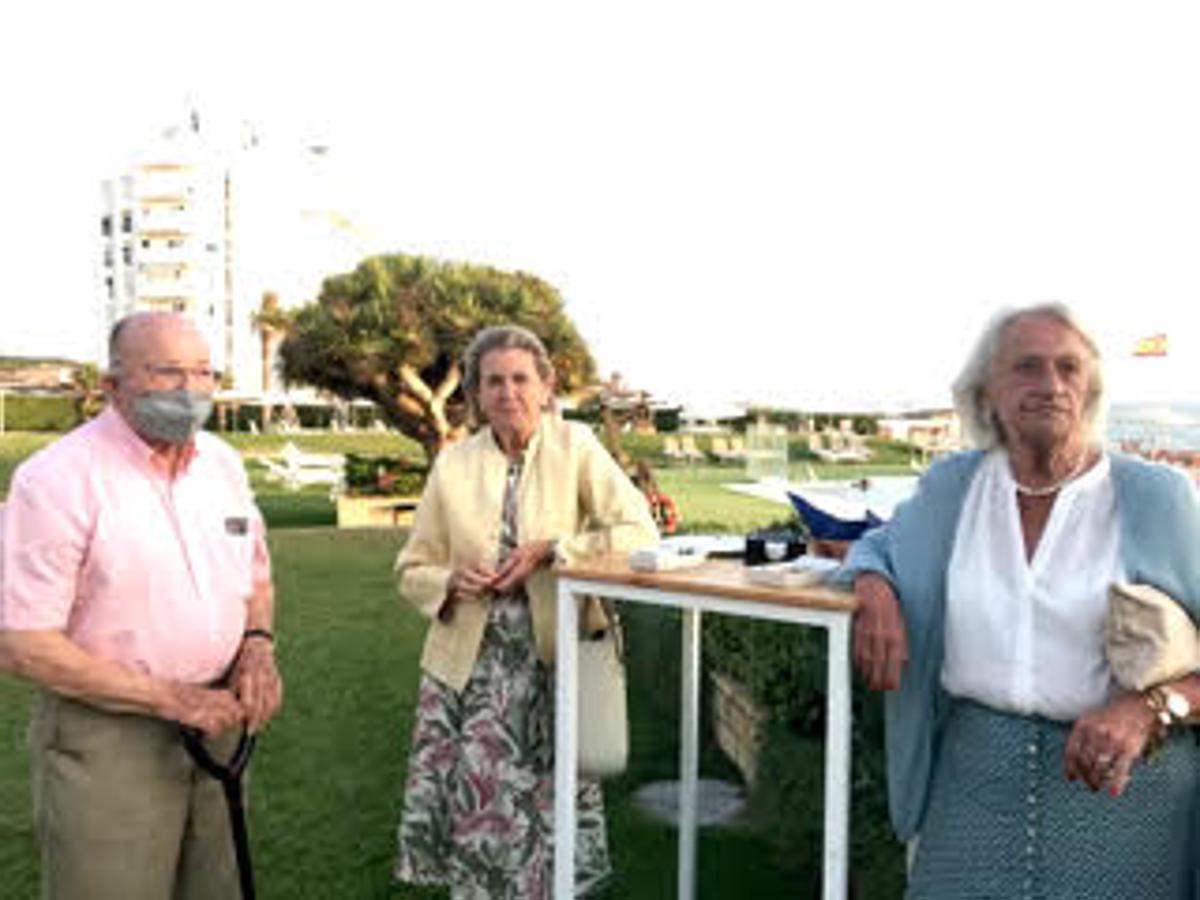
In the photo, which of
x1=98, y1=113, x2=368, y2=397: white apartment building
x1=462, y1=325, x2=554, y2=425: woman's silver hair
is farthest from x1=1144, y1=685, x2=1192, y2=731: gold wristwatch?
x1=98, y1=113, x2=368, y2=397: white apartment building

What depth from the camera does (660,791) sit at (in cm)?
500

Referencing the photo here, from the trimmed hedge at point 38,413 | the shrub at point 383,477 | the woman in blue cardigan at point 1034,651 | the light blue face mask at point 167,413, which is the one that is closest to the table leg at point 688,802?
the woman in blue cardigan at point 1034,651

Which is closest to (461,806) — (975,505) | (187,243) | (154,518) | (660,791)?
(154,518)

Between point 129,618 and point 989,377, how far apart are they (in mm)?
1808

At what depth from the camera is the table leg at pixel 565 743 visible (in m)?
2.65

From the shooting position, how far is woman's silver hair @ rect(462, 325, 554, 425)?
2994 millimetres

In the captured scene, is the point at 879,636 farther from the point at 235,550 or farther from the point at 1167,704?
the point at 235,550

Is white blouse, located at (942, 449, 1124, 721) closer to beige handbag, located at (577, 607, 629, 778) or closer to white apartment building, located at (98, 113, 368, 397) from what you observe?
beige handbag, located at (577, 607, 629, 778)

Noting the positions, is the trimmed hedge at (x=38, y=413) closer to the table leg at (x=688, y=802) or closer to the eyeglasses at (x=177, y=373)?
the table leg at (x=688, y=802)

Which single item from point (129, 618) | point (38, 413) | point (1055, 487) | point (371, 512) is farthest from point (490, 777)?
point (38, 413)

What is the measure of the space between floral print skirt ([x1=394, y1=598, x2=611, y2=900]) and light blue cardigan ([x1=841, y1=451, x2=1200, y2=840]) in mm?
1072

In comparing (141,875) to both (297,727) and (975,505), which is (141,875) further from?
(297,727)

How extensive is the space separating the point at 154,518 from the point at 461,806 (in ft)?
4.03

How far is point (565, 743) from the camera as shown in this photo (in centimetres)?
267
